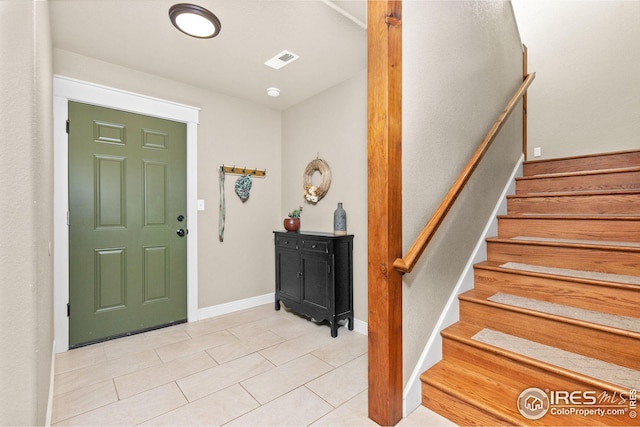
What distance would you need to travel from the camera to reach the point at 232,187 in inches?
134

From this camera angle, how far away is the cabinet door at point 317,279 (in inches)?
108

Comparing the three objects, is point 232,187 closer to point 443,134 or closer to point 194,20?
point 194,20

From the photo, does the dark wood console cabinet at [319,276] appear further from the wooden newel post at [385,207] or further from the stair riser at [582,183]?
the stair riser at [582,183]

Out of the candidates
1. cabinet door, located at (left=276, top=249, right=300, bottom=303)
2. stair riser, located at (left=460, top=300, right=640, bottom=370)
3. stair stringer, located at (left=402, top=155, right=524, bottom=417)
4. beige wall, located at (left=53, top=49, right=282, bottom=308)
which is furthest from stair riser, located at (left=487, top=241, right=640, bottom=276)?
beige wall, located at (left=53, top=49, right=282, bottom=308)

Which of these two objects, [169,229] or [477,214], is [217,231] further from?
[477,214]

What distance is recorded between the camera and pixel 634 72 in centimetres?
298

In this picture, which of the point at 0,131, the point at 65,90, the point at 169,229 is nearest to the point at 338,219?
the point at 169,229

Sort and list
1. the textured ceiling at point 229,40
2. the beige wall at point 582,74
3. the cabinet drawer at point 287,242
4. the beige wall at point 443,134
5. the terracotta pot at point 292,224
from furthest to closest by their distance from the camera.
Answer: the terracotta pot at point 292,224 < the cabinet drawer at point 287,242 < the beige wall at point 582,74 < the textured ceiling at point 229,40 < the beige wall at point 443,134

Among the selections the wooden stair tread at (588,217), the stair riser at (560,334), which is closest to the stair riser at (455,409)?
the stair riser at (560,334)

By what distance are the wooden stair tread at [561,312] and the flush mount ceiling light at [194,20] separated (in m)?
2.49

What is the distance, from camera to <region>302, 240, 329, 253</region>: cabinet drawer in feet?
9.08

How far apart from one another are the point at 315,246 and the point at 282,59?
1.73 meters

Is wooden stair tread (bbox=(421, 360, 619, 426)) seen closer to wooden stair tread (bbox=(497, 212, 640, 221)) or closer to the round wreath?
wooden stair tread (bbox=(497, 212, 640, 221))

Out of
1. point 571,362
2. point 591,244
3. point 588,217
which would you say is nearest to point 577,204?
point 588,217
